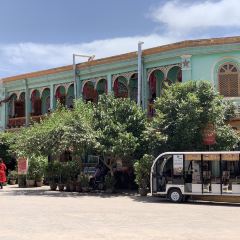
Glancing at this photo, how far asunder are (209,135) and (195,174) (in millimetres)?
2690

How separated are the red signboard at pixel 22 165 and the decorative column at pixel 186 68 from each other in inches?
428

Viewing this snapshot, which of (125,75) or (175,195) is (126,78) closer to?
(125,75)

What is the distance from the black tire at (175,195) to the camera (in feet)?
69.2

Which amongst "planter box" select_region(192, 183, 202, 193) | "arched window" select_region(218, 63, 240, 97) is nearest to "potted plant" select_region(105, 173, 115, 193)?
"planter box" select_region(192, 183, 202, 193)

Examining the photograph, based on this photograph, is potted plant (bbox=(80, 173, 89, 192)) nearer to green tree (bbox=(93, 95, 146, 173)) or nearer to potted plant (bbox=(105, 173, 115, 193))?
potted plant (bbox=(105, 173, 115, 193))

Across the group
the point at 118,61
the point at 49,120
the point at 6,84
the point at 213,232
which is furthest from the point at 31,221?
the point at 6,84

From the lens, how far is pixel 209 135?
75.5 feet

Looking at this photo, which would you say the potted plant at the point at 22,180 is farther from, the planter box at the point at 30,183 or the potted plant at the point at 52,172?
the potted plant at the point at 52,172

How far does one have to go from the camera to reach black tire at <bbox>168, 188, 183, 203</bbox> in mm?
21078

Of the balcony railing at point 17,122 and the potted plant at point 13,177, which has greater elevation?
the balcony railing at point 17,122

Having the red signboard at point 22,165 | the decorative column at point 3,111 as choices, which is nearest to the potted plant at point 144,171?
the red signboard at point 22,165

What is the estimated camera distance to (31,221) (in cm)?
1436

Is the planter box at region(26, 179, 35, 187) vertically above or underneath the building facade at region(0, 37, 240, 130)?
underneath

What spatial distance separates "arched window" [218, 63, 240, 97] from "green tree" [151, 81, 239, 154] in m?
3.09
